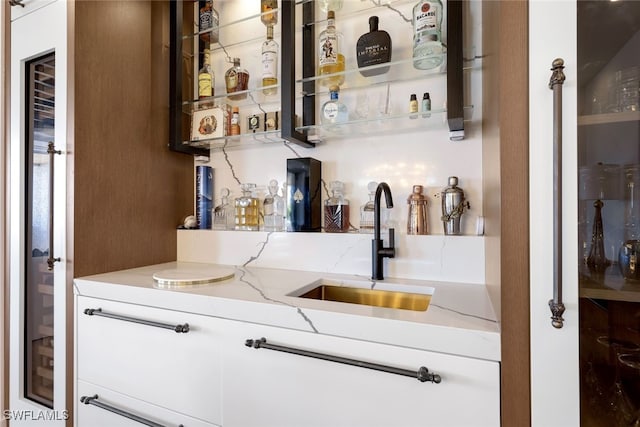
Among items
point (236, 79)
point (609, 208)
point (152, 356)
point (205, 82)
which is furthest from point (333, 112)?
point (152, 356)

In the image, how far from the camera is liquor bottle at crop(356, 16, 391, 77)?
4.10 feet

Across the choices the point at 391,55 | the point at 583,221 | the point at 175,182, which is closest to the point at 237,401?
the point at 583,221

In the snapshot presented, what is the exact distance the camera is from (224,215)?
1660 millimetres

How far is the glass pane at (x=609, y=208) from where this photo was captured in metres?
0.64

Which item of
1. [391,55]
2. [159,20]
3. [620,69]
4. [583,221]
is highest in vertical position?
[159,20]

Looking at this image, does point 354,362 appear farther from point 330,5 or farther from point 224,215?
point 330,5

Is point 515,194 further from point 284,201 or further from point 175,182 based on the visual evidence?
point 175,182

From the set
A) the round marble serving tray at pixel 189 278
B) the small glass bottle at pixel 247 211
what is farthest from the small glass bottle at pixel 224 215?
the round marble serving tray at pixel 189 278

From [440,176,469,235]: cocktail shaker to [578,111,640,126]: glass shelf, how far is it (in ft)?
1.82

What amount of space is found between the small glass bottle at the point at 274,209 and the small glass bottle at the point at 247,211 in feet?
0.19

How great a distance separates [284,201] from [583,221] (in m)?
1.14

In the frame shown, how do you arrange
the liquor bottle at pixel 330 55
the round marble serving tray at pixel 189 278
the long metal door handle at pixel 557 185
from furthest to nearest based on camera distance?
the liquor bottle at pixel 330 55 < the round marble serving tray at pixel 189 278 < the long metal door handle at pixel 557 185

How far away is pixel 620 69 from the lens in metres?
0.69

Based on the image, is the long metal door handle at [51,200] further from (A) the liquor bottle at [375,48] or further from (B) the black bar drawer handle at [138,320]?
(A) the liquor bottle at [375,48]
